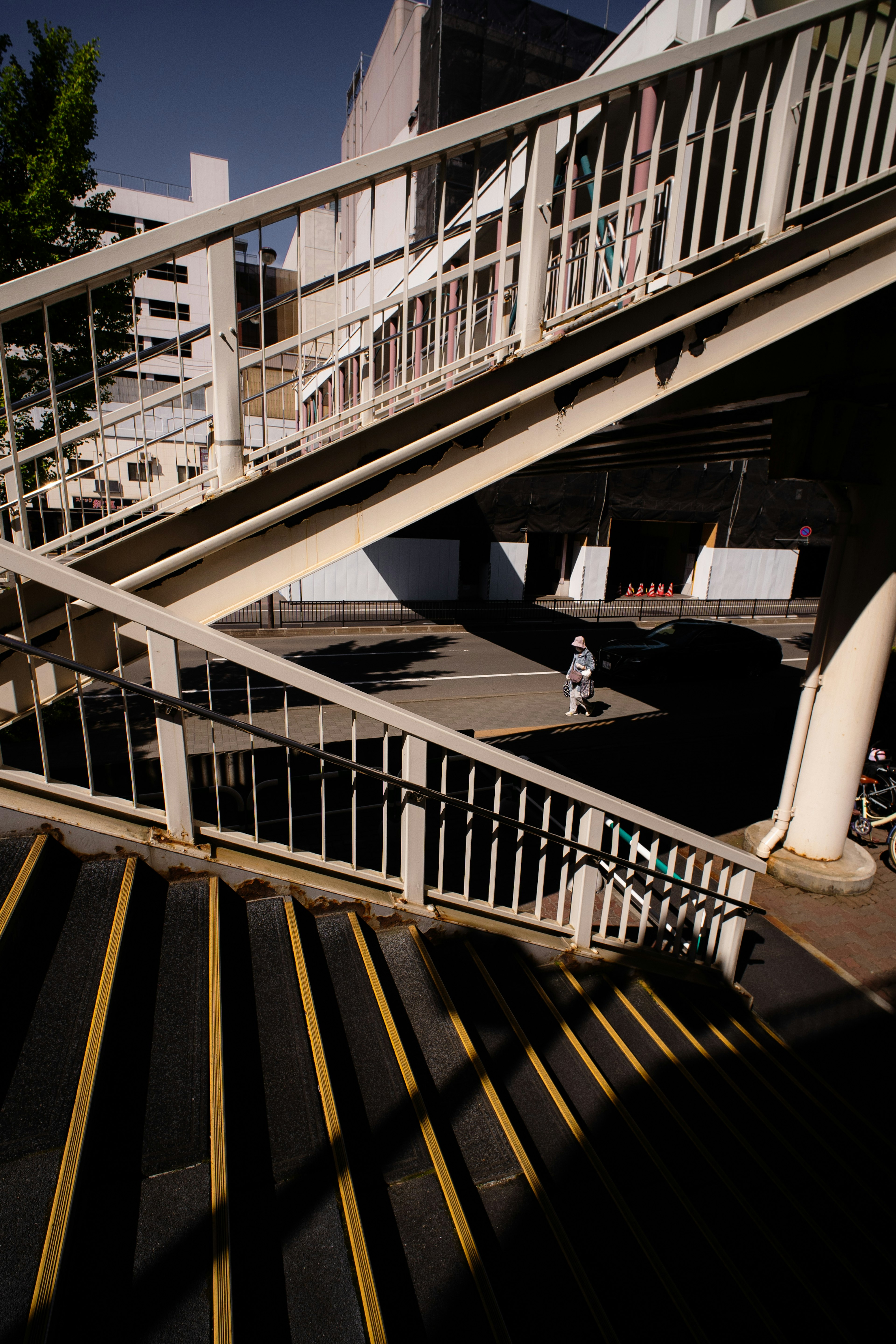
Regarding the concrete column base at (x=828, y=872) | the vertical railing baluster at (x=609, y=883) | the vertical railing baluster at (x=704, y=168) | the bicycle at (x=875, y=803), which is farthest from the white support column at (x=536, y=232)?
the bicycle at (x=875, y=803)

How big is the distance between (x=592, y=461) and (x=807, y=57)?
613 cm

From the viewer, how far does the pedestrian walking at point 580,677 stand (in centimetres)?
1132

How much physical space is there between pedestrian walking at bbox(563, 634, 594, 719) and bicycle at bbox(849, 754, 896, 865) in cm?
460

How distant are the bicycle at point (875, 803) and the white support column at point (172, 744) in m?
7.15

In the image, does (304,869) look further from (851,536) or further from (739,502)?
(739,502)

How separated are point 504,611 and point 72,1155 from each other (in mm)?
→ 20701

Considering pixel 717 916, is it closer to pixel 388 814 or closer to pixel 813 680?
pixel 388 814

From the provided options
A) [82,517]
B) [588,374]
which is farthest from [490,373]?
[82,517]

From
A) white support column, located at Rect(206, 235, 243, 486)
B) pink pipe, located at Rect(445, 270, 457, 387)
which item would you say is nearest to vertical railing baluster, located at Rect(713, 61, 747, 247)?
pink pipe, located at Rect(445, 270, 457, 387)

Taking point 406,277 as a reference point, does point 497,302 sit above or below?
below

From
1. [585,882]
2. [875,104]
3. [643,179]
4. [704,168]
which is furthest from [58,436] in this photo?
[643,179]

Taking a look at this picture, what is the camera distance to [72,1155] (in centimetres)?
197

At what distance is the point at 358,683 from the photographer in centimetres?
1360

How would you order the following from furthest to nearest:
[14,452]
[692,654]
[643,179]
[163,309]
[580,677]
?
[163,309] → [692,654] → [580,677] → [643,179] → [14,452]
